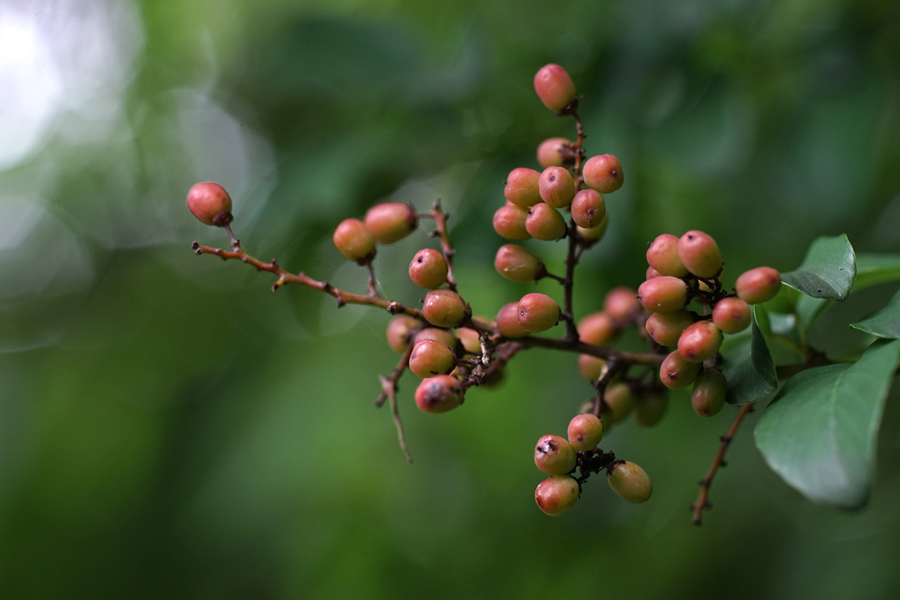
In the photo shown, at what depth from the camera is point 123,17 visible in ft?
11.8

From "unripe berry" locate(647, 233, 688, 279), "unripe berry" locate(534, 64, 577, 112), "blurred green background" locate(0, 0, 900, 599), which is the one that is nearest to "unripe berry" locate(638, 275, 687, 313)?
"unripe berry" locate(647, 233, 688, 279)

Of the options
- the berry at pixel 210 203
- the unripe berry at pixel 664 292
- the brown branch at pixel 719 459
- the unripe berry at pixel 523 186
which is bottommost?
the brown branch at pixel 719 459

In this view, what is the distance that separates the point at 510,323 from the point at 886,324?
59 centimetres

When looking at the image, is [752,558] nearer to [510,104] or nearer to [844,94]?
[844,94]

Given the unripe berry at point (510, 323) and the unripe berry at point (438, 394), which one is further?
the unripe berry at point (510, 323)

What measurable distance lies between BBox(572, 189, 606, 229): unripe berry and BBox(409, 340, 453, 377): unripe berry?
0.34 metres

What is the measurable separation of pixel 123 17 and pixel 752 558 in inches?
180

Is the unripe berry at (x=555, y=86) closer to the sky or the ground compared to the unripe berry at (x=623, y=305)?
closer to the sky

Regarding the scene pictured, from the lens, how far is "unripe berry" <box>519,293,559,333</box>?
3.47 feet

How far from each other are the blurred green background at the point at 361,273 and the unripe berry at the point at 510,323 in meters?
0.77

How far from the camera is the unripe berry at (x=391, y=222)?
4.16 ft

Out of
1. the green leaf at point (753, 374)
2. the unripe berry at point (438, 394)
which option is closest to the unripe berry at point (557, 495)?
the unripe berry at point (438, 394)

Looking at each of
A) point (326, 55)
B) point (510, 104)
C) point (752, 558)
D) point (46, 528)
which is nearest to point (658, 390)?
point (510, 104)

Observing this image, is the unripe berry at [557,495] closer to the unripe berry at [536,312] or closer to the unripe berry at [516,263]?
the unripe berry at [536,312]
